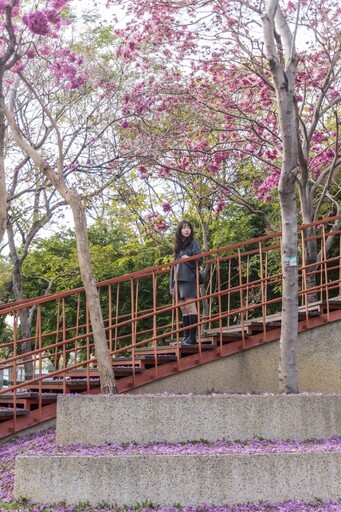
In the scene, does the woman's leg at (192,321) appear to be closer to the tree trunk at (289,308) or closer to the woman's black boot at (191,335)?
the woman's black boot at (191,335)

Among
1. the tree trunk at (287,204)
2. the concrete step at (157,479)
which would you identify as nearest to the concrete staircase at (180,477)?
the concrete step at (157,479)

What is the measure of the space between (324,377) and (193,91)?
576 cm

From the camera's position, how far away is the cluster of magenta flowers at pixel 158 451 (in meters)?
6.59

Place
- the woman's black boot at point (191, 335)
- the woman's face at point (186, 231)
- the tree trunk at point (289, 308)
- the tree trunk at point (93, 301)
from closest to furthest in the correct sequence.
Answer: the tree trunk at point (93, 301), the tree trunk at point (289, 308), the woman's black boot at point (191, 335), the woman's face at point (186, 231)

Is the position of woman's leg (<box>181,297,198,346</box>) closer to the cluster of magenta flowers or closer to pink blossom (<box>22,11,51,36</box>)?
the cluster of magenta flowers

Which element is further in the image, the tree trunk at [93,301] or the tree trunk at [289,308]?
the tree trunk at [289,308]

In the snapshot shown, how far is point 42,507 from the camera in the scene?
21.6 ft

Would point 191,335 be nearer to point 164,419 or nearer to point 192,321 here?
point 192,321

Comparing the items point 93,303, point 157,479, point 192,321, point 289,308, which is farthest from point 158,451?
point 192,321

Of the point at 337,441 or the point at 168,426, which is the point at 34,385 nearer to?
the point at 168,426

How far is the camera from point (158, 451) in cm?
713

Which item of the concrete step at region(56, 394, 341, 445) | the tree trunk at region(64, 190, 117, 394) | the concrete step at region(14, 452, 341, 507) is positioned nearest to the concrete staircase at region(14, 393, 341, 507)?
the concrete step at region(14, 452, 341, 507)

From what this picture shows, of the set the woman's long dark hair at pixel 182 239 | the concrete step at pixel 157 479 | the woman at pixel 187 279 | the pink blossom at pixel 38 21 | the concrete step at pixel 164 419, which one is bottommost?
the concrete step at pixel 157 479

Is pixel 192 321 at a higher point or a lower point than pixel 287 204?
lower
